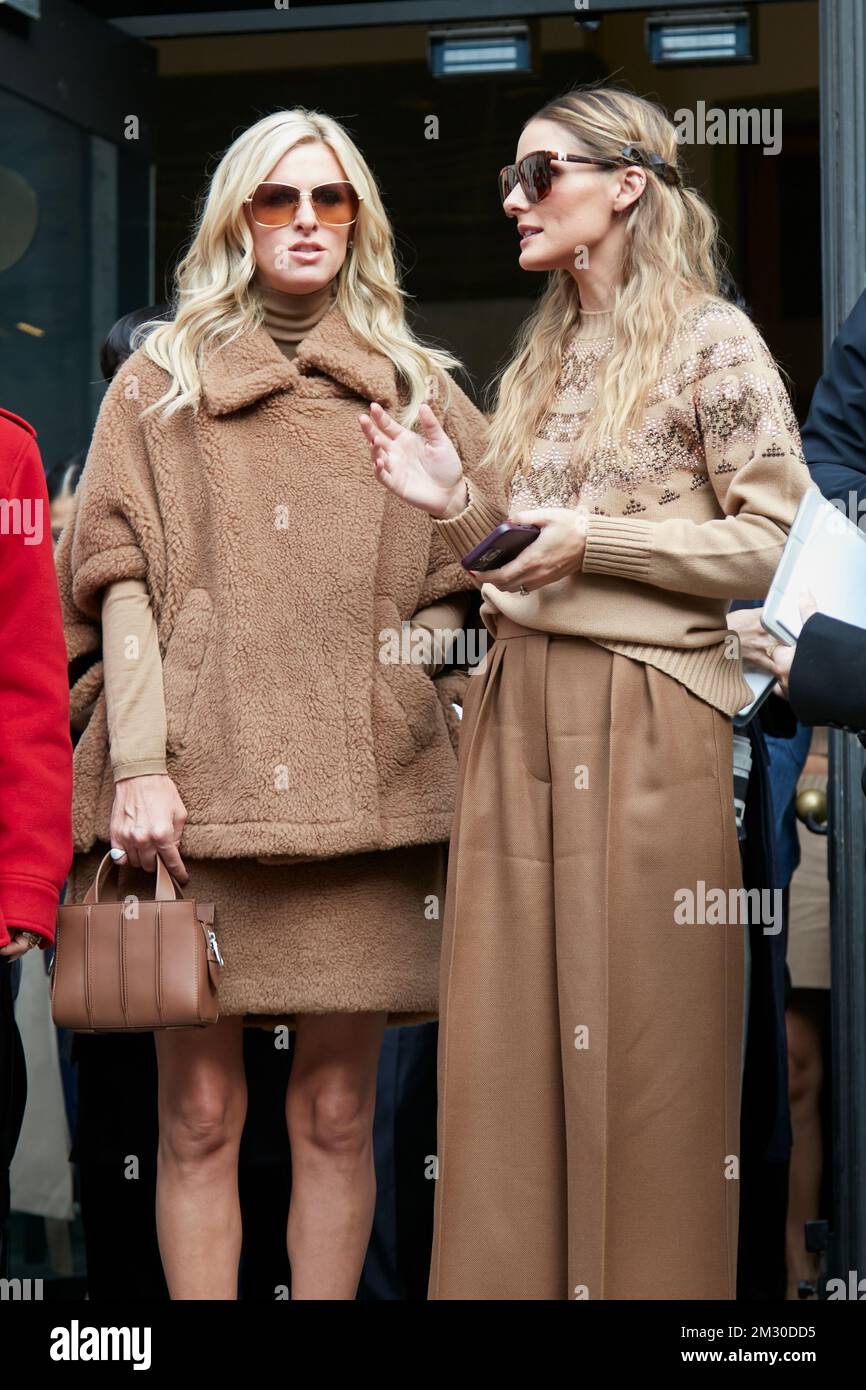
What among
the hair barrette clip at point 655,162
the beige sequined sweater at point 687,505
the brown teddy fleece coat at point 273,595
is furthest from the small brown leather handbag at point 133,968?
the hair barrette clip at point 655,162

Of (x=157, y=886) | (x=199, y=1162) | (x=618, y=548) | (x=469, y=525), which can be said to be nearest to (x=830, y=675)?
(x=618, y=548)

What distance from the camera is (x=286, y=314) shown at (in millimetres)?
3504

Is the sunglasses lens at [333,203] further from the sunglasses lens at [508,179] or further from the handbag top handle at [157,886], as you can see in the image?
the handbag top handle at [157,886]

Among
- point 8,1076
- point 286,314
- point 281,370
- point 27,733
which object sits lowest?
point 8,1076

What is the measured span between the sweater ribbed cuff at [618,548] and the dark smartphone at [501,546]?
0.09 metres

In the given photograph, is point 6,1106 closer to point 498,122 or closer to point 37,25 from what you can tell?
point 37,25

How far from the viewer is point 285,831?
3172mm

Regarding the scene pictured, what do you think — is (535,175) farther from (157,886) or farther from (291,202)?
(157,886)

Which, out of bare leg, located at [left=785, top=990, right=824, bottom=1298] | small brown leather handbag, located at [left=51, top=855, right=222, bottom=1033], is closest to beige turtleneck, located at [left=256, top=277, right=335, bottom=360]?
small brown leather handbag, located at [left=51, top=855, right=222, bottom=1033]

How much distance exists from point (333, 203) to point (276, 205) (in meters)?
0.10

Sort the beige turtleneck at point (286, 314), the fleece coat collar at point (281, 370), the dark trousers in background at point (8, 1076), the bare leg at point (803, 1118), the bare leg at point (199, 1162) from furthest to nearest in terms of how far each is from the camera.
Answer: the bare leg at point (803, 1118) < the beige turtleneck at point (286, 314) < the fleece coat collar at point (281, 370) < the bare leg at point (199, 1162) < the dark trousers in background at point (8, 1076)

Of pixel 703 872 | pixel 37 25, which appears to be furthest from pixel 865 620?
pixel 37 25

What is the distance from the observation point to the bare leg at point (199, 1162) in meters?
3.20
